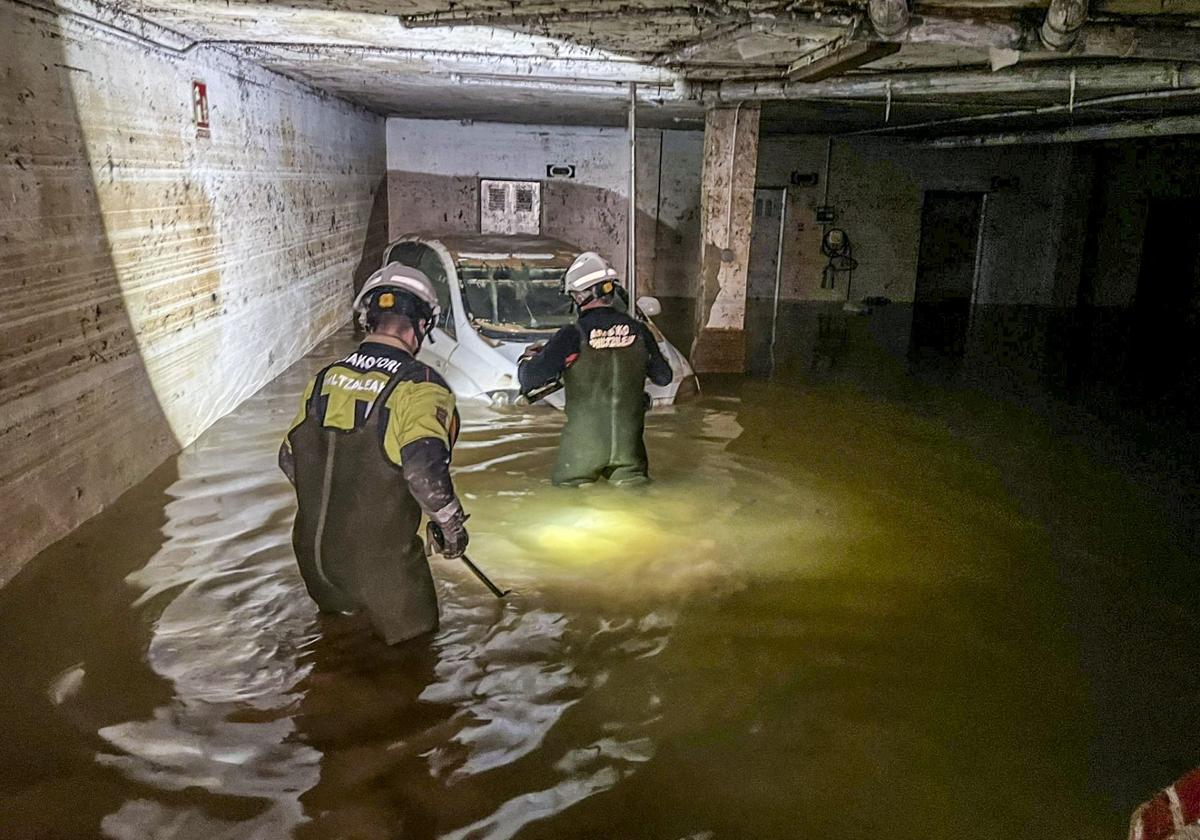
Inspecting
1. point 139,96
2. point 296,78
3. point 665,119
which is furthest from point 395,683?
point 665,119

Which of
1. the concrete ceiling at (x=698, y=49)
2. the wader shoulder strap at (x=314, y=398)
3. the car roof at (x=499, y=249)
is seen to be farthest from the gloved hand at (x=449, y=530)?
the car roof at (x=499, y=249)

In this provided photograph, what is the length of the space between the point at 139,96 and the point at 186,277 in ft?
4.26

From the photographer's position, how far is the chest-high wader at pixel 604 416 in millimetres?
5543

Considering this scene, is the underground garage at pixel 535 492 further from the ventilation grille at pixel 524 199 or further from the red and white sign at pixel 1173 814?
the ventilation grille at pixel 524 199

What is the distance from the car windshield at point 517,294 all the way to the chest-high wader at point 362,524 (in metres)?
4.79

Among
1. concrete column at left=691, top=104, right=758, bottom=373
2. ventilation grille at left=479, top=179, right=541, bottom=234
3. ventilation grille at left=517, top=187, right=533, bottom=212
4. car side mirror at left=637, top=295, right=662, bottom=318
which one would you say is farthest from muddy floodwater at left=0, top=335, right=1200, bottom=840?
ventilation grille at left=517, top=187, right=533, bottom=212

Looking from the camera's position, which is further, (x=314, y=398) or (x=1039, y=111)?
(x=1039, y=111)

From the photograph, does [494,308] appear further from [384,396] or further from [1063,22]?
[1063,22]

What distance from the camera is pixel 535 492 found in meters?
6.06

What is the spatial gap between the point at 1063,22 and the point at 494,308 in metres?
5.55

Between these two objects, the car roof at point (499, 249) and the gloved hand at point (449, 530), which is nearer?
the gloved hand at point (449, 530)

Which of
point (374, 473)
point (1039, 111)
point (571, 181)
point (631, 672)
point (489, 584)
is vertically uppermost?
point (1039, 111)

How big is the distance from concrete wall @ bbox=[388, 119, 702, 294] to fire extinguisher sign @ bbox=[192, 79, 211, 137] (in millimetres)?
8338

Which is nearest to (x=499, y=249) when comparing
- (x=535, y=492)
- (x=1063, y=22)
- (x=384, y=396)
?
(x=535, y=492)
